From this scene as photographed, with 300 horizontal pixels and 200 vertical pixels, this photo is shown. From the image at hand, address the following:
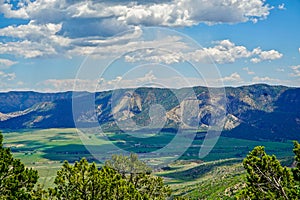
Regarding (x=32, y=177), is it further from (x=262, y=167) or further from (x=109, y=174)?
(x=262, y=167)

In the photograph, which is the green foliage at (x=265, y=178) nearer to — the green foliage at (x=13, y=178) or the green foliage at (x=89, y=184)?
the green foliage at (x=89, y=184)

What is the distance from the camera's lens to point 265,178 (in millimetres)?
38281

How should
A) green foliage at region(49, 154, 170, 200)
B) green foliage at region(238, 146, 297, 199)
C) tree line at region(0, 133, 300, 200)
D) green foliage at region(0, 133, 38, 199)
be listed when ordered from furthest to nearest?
green foliage at region(49, 154, 170, 200), green foliage at region(0, 133, 38, 199), tree line at region(0, 133, 300, 200), green foliage at region(238, 146, 297, 199)

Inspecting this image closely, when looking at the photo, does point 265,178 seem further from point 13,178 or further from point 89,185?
point 13,178

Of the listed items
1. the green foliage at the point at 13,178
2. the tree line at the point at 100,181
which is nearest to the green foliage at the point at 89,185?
the tree line at the point at 100,181

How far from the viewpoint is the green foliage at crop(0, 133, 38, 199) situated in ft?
130

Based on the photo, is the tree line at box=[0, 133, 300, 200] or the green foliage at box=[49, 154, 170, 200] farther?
the green foliage at box=[49, 154, 170, 200]

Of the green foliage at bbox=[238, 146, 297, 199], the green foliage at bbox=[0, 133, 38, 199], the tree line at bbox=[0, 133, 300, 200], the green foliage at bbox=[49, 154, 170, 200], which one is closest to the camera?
the green foliage at bbox=[238, 146, 297, 199]

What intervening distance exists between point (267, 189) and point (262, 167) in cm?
222

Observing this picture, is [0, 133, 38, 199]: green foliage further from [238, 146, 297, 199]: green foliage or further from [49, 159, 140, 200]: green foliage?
[238, 146, 297, 199]: green foliage

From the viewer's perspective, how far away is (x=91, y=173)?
42.7 metres

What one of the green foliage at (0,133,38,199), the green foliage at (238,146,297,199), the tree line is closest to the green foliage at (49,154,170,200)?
the tree line

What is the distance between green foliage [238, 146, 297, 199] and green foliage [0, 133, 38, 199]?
21457mm

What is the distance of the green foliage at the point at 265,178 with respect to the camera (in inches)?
1471
